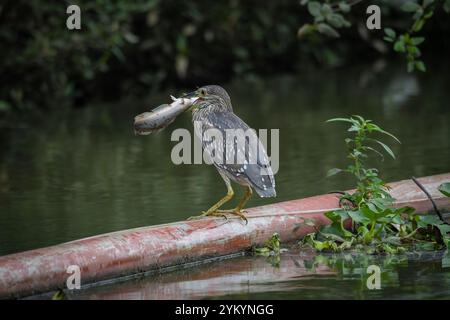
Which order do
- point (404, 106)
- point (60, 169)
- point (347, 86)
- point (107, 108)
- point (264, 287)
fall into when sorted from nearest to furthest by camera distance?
point (264, 287)
point (60, 169)
point (404, 106)
point (107, 108)
point (347, 86)

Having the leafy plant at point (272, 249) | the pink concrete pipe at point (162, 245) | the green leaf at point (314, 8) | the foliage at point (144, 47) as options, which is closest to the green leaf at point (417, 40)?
the green leaf at point (314, 8)

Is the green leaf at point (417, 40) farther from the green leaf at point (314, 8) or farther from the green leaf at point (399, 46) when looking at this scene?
the green leaf at point (314, 8)

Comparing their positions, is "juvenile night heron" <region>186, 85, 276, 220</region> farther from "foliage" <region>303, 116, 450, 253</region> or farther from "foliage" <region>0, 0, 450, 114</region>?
"foliage" <region>0, 0, 450, 114</region>

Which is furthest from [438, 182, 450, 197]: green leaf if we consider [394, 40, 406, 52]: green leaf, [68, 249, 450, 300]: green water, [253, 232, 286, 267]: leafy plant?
[394, 40, 406, 52]: green leaf

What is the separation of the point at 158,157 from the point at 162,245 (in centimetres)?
479

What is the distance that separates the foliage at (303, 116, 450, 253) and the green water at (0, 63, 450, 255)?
1.45 m

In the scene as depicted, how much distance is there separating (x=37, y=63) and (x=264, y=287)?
358 inches

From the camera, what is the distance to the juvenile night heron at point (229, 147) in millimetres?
6098

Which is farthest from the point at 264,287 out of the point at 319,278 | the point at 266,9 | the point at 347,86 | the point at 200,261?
the point at 266,9

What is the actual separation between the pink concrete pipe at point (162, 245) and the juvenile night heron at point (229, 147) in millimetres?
179

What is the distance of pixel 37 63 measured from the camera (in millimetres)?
13703
